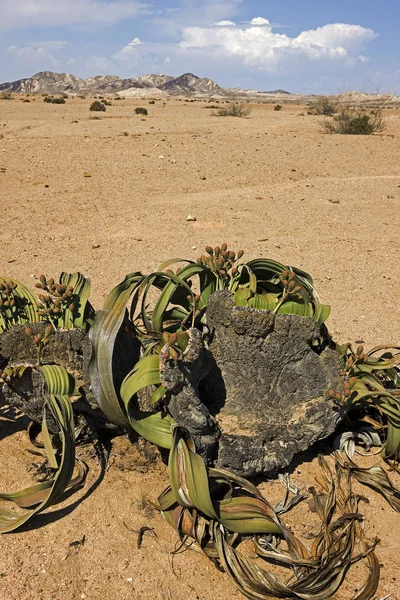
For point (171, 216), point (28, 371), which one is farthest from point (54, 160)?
point (28, 371)

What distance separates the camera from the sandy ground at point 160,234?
1575 millimetres

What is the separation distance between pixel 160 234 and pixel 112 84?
72633 mm

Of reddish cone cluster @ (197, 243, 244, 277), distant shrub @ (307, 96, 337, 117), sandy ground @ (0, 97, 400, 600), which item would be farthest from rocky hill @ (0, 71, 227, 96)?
reddish cone cluster @ (197, 243, 244, 277)

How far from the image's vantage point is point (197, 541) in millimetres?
1619

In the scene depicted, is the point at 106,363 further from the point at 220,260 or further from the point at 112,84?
the point at 112,84

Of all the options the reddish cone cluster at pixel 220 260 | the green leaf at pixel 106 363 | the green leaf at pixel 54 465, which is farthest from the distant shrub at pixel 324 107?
the green leaf at pixel 54 465

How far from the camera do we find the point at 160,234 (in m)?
4.71

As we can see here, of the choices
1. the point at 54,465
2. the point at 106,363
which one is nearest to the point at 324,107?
the point at 106,363

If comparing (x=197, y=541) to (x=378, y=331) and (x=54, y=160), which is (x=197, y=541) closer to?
(x=378, y=331)

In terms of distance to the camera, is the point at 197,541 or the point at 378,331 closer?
the point at 197,541

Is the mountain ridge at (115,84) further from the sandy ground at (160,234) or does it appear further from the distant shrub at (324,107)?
the sandy ground at (160,234)

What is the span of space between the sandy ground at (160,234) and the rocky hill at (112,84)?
183ft

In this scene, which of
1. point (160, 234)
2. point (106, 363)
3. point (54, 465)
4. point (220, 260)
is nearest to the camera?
point (54, 465)

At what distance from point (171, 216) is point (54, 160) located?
272 centimetres
